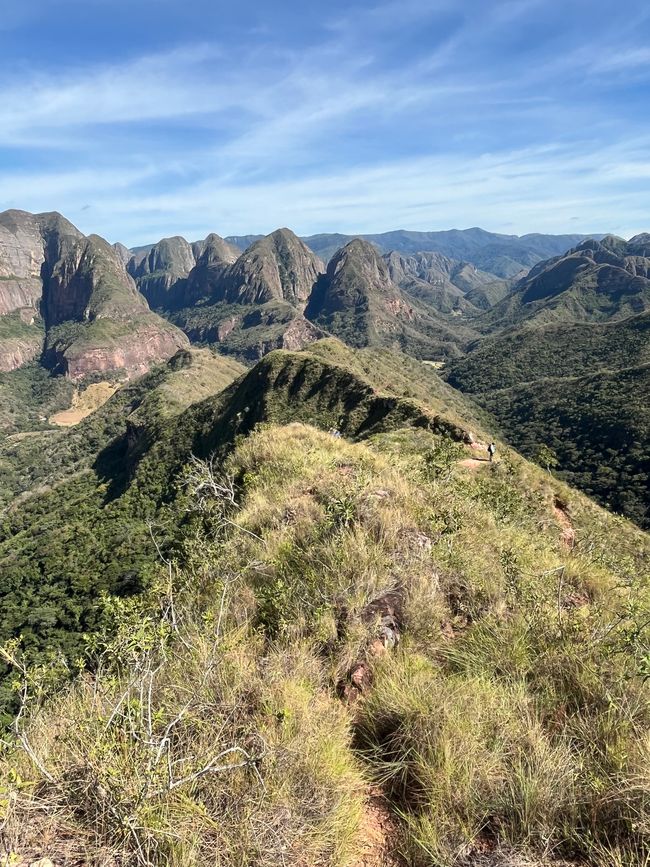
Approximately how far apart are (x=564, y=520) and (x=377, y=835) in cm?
1327

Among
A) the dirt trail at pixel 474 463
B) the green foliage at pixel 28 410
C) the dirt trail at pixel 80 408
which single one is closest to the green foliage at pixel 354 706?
the dirt trail at pixel 474 463

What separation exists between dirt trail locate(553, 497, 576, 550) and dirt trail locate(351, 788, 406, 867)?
9112 millimetres

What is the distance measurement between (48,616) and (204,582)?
119 ft

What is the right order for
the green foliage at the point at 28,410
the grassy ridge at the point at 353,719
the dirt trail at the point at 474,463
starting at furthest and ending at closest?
the green foliage at the point at 28,410, the dirt trail at the point at 474,463, the grassy ridge at the point at 353,719

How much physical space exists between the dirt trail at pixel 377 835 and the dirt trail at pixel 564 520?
9112 millimetres

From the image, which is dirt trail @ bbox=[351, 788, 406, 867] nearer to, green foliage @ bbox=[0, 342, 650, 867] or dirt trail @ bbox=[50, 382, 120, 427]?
green foliage @ bbox=[0, 342, 650, 867]

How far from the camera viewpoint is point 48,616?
34469mm

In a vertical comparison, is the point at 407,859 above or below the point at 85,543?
above

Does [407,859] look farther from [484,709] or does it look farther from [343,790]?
[484,709]

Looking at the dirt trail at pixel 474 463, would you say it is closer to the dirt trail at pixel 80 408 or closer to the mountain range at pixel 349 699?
the mountain range at pixel 349 699

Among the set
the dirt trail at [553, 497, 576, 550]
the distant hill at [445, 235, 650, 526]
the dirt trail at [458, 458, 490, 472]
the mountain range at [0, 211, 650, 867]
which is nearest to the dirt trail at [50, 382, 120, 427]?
the distant hill at [445, 235, 650, 526]

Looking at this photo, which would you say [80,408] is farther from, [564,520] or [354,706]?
[354,706]

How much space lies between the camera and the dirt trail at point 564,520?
1156cm

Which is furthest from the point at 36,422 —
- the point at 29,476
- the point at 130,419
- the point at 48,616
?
the point at 48,616
